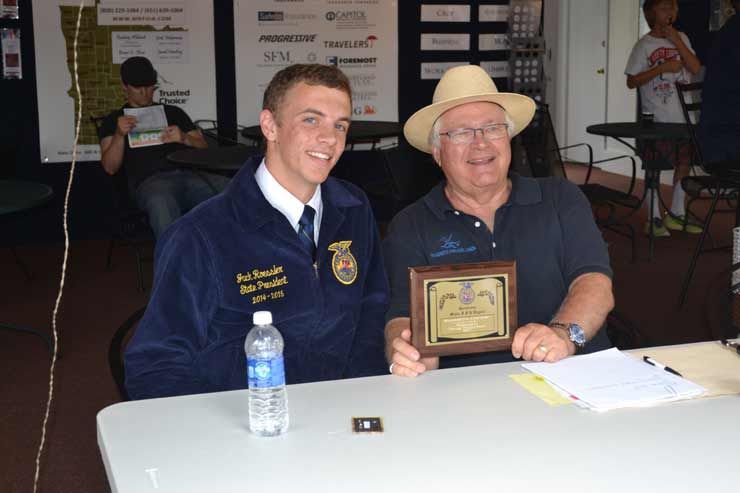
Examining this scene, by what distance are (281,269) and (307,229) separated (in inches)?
6.6

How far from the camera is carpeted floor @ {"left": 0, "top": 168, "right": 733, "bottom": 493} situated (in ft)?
10.8

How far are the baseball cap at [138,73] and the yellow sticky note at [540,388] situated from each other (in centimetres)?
431

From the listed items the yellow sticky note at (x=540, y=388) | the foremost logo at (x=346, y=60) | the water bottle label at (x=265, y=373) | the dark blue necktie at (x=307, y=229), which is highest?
the foremost logo at (x=346, y=60)

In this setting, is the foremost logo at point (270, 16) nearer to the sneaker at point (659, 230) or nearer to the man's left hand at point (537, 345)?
the sneaker at point (659, 230)

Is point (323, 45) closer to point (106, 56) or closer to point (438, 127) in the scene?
point (106, 56)

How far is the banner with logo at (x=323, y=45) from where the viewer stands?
24.3 ft

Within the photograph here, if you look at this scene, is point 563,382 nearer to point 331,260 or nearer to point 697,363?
point 697,363

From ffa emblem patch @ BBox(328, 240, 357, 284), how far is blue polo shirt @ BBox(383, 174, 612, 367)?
21cm

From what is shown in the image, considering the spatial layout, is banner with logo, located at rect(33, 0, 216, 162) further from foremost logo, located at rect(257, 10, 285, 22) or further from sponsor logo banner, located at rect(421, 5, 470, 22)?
sponsor logo banner, located at rect(421, 5, 470, 22)

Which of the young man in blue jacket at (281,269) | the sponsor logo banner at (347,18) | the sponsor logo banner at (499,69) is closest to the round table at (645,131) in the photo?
the sponsor logo banner at (499,69)

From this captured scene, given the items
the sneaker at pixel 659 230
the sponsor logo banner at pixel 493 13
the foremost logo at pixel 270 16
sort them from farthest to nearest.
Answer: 1. the sponsor logo banner at pixel 493 13
2. the foremost logo at pixel 270 16
3. the sneaker at pixel 659 230

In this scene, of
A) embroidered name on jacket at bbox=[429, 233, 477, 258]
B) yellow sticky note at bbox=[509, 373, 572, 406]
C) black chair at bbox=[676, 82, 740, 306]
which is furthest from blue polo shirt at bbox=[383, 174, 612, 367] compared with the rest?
black chair at bbox=[676, 82, 740, 306]

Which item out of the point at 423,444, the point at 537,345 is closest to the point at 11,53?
the point at 537,345

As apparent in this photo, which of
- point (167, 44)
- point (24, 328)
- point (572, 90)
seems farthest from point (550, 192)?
point (572, 90)
